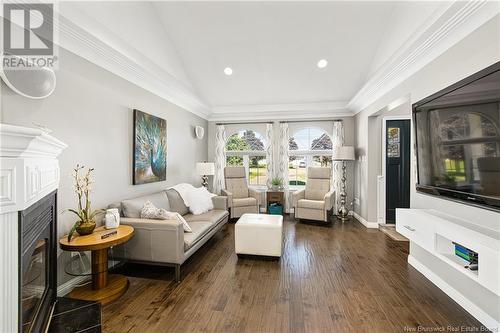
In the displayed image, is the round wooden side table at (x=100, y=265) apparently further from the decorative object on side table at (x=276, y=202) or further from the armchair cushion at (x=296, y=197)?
the decorative object on side table at (x=276, y=202)

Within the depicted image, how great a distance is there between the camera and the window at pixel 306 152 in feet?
18.1

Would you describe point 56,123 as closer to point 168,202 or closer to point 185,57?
point 168,202

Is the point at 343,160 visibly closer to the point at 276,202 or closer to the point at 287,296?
the point at 276,202

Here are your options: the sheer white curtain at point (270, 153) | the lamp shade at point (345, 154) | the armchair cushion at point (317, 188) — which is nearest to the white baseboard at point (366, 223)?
the armchair cushion at point (317, 188)

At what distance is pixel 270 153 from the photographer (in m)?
5.50

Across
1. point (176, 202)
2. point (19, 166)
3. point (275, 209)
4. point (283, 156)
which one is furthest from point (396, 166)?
point (19, 166)

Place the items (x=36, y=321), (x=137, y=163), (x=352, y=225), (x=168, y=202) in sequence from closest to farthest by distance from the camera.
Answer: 1. (x=36, y=321)
2. (x=137, y=163)
3. (x=168, y=202)
4. (x=352, y=225)

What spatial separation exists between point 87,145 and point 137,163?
77 cm

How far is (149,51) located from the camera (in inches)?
126

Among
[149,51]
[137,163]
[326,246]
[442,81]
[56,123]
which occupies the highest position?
[149,51]

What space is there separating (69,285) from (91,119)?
5.45ft

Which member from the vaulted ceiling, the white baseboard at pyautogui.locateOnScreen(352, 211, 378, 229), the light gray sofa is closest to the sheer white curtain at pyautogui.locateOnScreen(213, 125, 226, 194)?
the vaulted ceiling

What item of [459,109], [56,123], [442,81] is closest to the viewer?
[459,109]

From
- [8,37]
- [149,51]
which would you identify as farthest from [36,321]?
[149,51]
